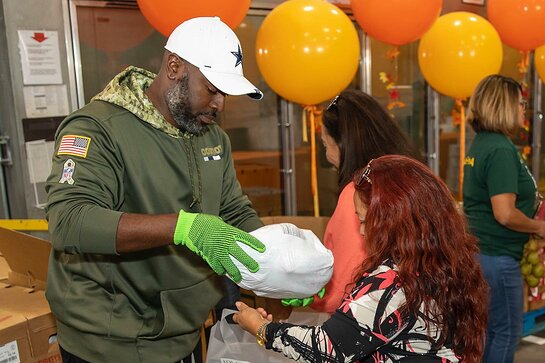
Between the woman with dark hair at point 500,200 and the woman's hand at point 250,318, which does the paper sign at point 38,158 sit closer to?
the woman's hand at point 250,318

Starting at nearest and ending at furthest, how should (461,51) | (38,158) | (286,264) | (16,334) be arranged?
(286,264)
(16,334)
(38,158)
(461,51)

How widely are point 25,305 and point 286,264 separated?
1.03 m

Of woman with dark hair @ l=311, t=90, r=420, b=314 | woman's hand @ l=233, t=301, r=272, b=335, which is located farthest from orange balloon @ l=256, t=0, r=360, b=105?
woman's hand @ l=233, t=301, r=272, b=335

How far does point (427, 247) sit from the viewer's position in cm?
123

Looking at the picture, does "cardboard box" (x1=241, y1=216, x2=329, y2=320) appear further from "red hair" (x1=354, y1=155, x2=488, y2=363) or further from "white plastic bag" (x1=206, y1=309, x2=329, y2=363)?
"red hair" (x1=354, y1=155, x2=488, y2=363)

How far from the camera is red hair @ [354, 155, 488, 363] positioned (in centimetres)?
123

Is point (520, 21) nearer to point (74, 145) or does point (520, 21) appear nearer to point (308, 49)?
point (308, 49)

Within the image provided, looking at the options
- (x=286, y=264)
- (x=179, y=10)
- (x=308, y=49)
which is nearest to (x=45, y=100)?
(x=179, y=10)

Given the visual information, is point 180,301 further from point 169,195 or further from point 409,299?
point 409,299

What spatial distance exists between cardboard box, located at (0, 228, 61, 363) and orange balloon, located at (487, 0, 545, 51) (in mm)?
3007

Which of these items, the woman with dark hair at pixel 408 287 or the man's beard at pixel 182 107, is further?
the man's beard at pixel 182 107

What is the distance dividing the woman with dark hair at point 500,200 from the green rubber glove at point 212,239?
4.81 feet

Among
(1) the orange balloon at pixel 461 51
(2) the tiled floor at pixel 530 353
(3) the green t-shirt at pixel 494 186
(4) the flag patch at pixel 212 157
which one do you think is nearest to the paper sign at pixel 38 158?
(4) the flag patch at pixel 212 157

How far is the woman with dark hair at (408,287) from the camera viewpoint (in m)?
1.21
